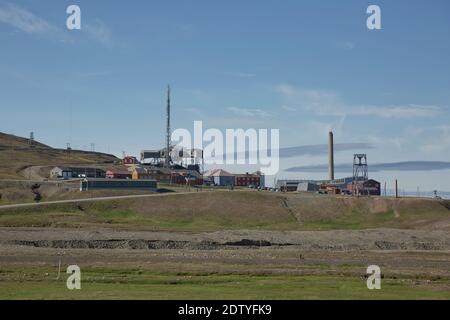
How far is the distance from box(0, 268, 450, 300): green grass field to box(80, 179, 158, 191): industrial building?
75628 mm

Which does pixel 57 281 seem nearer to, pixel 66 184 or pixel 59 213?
pixel 59 213

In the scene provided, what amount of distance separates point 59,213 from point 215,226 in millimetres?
22415

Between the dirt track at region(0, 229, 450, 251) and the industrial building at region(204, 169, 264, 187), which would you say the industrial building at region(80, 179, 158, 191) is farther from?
the industrial building at region(204, 169, 264, 187)

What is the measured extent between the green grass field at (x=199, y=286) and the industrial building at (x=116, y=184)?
75.6 meters

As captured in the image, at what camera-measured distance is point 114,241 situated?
70062 mm

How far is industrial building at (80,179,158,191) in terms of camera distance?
120 metres

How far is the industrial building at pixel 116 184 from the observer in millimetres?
119812

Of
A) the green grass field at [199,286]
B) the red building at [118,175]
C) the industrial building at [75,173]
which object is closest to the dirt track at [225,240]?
the green grass field at [199,286]

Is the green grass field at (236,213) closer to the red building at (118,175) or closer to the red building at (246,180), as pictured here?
the red building at (118,175)

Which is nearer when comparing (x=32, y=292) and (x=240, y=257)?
(x=32, y=292)

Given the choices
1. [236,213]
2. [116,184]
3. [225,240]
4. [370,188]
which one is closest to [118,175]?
[116,184]

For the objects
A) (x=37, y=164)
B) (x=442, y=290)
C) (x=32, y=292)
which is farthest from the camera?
(x=37, y=164)
